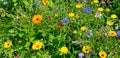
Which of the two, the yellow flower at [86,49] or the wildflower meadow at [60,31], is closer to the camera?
the yellow flower at [86,49]

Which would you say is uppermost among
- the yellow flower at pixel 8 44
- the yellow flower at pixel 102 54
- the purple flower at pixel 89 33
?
the purple flower at pixel 89 33

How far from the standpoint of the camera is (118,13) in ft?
12.5

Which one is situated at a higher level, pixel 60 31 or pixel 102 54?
pixel 60 31

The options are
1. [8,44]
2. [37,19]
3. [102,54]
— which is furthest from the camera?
→ [37,19]

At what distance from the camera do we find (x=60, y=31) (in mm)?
3252

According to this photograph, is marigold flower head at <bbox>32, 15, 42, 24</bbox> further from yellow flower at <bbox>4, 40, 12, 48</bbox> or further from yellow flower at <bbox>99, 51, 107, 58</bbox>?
yellow flower at <bbox>99, 51, 107, 58</bbox>

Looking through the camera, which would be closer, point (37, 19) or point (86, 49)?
point (86, 49)

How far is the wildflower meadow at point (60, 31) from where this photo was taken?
121 inches

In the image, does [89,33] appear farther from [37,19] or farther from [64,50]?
[37,19]

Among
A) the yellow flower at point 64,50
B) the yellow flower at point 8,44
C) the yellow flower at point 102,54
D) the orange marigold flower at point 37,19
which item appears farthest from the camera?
the orange marigold flower at point 37,19

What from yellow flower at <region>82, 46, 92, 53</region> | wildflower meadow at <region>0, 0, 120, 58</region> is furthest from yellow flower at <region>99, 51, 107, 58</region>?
yellow flower at <region>82, 46, 92, 53</region>

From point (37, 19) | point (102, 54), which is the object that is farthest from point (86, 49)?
point (37, 19)

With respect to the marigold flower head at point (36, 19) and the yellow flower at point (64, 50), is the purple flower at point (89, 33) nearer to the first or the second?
the yellow flower at point (64, 50)

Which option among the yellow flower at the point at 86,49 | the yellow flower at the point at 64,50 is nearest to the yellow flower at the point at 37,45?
the yellow flower at the point at 64,50
